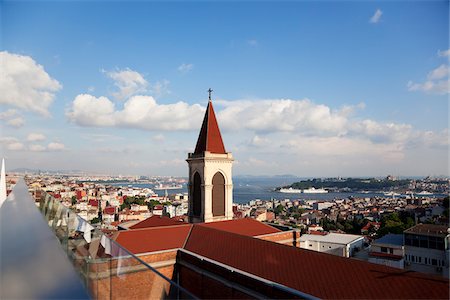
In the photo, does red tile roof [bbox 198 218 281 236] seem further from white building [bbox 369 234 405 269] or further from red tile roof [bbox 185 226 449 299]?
white building [bbox 369 234 405 269]

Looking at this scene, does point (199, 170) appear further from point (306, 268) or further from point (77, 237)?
point (77, 237)

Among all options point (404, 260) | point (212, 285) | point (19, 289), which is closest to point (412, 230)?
point (404, 260)

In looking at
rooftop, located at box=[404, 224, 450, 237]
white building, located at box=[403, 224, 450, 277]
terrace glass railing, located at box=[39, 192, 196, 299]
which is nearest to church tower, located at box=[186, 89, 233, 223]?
terrace glass railing, located at box=[39, 192, 196, 299]

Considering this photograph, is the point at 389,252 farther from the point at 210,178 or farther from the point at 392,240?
the point at 210,178

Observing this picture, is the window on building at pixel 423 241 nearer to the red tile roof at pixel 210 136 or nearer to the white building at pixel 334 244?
the white building at pixel 334 244

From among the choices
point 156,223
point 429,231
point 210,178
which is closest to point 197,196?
point 210,178

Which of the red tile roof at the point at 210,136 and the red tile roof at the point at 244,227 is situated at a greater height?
the red tile roof at the point at 210,136

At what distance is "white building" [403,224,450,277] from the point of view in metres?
19.9

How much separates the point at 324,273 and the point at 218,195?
29.8 ft

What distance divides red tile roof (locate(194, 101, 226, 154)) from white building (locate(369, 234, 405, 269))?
1481 cm

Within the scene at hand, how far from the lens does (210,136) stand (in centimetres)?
1709

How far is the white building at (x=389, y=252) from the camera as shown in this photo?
72.5 ft

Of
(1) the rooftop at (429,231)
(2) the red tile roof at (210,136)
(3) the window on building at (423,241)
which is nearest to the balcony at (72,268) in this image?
(2) the red tile roof at (210,136)

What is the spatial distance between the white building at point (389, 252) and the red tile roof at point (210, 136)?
48.6 ft
